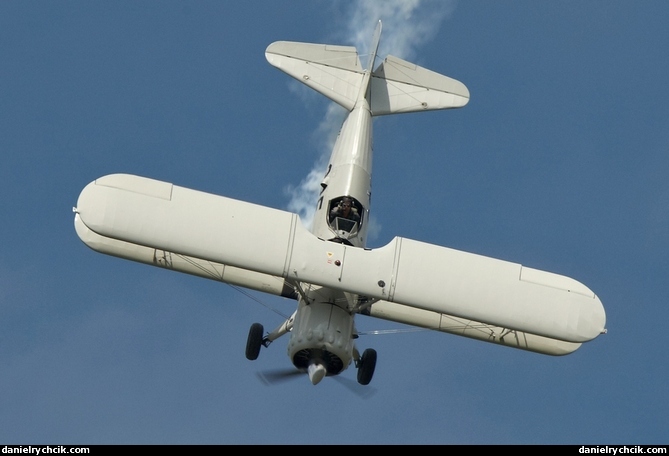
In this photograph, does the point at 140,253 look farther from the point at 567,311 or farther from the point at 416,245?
the point at 567,311

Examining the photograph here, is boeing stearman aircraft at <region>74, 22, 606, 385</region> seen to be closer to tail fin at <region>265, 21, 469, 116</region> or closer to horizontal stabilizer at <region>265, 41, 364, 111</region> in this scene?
horizontal stabilizer at <region>265, 41, 364, 111</region>

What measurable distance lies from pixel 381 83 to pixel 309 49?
3115 millimetres

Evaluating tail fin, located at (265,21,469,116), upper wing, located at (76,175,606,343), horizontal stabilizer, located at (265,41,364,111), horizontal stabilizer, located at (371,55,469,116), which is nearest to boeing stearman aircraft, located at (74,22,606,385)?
upper wing, located at (76,175,606,343)

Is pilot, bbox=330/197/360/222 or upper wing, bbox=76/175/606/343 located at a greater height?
A: pilot, bbox=330/197/360/222

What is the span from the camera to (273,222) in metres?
39.8

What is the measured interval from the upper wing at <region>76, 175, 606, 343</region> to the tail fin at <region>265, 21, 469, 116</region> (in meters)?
10.9

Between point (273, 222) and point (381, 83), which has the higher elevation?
point (381, 83)

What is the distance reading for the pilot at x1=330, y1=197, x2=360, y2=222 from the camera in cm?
4341

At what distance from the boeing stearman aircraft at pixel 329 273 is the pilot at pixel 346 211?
47 millimetres

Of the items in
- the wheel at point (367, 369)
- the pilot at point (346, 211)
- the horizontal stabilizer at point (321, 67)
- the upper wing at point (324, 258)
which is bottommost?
the wheel at point (367, 369)

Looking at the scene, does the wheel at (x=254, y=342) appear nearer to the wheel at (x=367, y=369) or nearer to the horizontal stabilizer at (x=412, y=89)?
the wheel at (x=367, y=369)

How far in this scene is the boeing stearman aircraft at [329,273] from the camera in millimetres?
39156

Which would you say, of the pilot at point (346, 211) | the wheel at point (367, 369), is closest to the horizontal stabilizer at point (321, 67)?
the pilot at point (346, 211)
